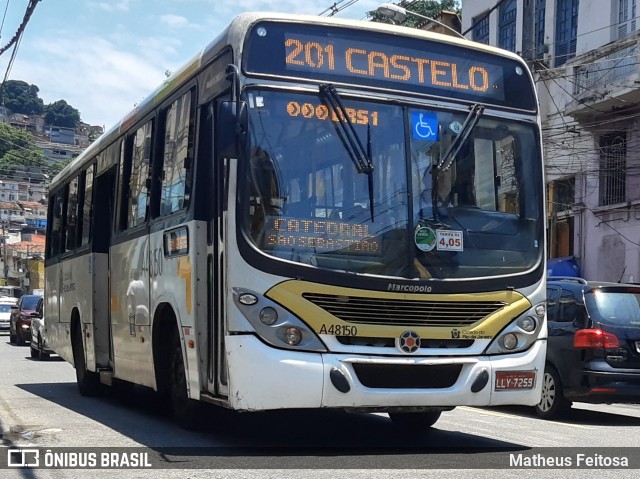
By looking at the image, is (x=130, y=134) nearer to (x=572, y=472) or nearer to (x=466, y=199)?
(x=466, y=199)

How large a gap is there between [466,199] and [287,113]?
1.63 m

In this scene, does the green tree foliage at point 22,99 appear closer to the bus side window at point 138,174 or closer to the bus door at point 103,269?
the bus door at point 103,269

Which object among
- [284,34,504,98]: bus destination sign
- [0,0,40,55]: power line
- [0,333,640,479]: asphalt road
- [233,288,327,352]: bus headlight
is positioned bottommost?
[0,333,640,479]: asphalt road

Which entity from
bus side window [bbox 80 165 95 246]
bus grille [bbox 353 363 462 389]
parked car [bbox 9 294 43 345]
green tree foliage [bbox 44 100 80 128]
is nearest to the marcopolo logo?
bus grille [bbox 353 363 462 389]

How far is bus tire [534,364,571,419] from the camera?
1136 centimetres

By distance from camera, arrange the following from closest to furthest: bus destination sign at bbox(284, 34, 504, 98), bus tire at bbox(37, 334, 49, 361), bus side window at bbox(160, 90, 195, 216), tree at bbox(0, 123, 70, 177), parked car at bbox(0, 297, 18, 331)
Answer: bus destination sign at bbox(284, 34, 504, 98)
bus side window at bbox(160, 90, 195, 216)
bus tire at bbox(37, 334, 49, 361)
parked car at bbox(0, 297, 18, 331)
tree at bbox(0, 123, 70, 177)

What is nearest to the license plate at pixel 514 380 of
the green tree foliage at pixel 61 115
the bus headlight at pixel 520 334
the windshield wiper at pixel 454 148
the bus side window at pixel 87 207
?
the bus headlight at pixel 520 334

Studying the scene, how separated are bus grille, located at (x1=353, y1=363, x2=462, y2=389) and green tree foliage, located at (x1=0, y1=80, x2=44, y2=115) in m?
171

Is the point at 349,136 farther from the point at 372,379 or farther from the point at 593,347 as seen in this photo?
the point at 593,347

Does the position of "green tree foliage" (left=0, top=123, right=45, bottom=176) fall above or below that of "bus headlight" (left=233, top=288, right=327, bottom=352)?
above

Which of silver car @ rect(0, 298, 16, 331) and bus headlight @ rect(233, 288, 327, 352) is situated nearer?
bus headlight @ rect(233, 288, 327, 352)

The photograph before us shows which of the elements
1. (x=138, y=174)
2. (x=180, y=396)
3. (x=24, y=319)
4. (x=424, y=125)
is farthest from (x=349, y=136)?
(x=24, y=319)

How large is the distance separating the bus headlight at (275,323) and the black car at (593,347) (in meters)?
4.98

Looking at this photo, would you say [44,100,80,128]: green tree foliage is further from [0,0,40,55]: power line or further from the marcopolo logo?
the marcopolo logo
